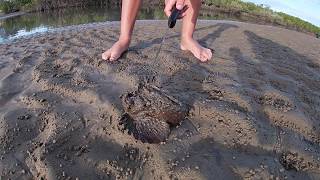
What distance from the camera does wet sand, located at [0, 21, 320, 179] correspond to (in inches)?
96.9

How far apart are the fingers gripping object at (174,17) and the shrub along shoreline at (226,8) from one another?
17889 millimetres

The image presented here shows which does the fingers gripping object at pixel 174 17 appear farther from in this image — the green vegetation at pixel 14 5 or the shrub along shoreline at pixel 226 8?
the green vegetation at pixel 14 5

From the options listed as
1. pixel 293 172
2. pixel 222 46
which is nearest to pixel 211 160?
pixel 293 172

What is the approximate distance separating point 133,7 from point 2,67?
5.05 ft

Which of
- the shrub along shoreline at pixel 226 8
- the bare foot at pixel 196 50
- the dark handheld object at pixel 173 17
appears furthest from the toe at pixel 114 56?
the shrub along shoreline at pixel 226 8

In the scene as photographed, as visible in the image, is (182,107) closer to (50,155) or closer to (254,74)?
(50,155)

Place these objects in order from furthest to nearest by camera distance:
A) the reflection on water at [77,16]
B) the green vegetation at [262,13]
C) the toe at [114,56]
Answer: the green vegetation at [262,13] → the reflection on water at [77,16] → the toe at [114,56]

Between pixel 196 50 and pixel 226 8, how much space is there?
21.9m

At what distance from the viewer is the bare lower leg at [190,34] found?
4397mm

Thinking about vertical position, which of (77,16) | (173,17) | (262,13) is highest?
(173,17)

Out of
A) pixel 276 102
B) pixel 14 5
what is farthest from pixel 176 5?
pixel 14 5

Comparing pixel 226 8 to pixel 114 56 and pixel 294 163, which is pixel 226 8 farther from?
pixel 294 163

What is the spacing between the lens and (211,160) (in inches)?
97.9

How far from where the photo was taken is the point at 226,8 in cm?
2559
